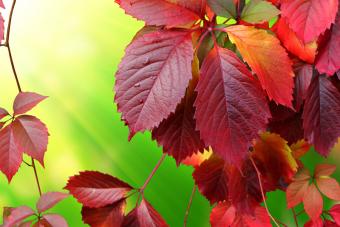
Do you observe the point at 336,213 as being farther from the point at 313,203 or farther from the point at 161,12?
the point at 161,12

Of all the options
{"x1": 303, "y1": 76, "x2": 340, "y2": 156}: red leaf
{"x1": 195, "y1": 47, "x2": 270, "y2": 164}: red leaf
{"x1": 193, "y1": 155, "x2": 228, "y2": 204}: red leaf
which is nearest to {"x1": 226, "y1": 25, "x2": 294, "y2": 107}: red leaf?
{"x1": 195, "y1": 47, "x2": 270, "y2": 164}: red leaf

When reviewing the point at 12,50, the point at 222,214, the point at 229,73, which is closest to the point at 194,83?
the point at 229,73

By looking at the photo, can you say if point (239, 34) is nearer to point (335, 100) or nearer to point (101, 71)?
point (335, 100)

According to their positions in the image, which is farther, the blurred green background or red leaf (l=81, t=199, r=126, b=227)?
the blurred green background

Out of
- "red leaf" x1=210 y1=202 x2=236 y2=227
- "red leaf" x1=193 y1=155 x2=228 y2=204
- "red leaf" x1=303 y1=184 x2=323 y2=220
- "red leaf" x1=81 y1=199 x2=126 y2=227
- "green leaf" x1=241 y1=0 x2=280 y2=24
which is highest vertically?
"green leaf" x1=241 y1=0 x2=280 y2=24

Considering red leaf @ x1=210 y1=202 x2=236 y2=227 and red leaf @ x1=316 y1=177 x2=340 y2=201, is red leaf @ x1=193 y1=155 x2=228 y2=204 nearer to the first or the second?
red leaf @ x1=210 y1=202 x2=236 y2=227
